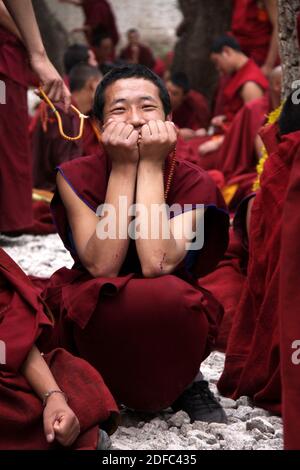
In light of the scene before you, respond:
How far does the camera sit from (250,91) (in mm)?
7246

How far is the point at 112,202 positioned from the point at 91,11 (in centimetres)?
1018

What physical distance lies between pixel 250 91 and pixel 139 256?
4955mm

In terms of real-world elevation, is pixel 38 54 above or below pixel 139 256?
above

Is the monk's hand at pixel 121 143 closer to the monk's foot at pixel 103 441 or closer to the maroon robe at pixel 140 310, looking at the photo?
the maroon robe at pixel 140 310

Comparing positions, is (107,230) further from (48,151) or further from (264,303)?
(48,151)

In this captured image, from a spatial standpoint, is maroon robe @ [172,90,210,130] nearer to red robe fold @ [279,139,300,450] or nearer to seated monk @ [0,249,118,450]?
seated monk @ [0,249,118,450]

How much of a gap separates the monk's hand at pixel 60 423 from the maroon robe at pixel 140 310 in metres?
0.36

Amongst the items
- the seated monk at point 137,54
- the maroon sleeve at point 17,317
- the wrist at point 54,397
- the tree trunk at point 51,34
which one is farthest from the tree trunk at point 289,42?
the seated monk at point 137,54

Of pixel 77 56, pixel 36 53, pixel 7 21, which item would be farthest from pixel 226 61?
pixel 36 53

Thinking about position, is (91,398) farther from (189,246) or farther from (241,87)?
(241,87)

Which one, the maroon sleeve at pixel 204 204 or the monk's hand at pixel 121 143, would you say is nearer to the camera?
the monk's hand at pixel 121 143

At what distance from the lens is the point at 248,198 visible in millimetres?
3422

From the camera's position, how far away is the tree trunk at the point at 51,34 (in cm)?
1081

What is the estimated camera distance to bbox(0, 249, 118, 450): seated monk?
214 cm
